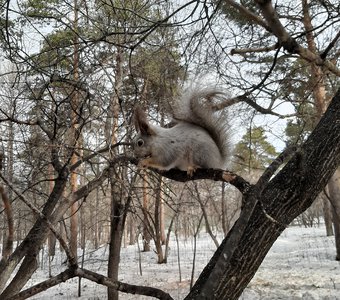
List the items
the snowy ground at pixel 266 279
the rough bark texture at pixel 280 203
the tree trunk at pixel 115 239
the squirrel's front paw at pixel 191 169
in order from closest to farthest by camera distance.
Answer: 1. the rough bark texture at pixel 280 203
2. the squirrel's front paw at pixel 191 169
3. the tree trunk at pixel 115 239
4. the snowy ground at pixel 266 279

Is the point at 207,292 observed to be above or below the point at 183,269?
above

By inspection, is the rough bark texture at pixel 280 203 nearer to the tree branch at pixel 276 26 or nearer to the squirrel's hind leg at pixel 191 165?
the tree branch at pixel 276 26

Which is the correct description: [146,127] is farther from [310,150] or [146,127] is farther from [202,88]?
[310,150]

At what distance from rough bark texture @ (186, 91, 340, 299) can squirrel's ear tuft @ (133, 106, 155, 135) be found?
94 cm

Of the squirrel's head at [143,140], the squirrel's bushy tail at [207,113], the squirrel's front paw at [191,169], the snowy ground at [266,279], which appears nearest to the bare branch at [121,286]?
the squirrel's front paw at [191,169]

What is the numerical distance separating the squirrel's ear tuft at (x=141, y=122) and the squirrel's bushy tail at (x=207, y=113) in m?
0.23

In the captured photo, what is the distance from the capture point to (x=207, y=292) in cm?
77

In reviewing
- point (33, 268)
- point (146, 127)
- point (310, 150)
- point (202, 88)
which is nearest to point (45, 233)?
point (33, 268)

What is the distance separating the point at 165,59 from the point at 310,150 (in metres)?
1.98

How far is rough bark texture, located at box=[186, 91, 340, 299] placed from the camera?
4.75ft

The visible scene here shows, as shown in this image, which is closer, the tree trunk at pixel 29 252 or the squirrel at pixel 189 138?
the squirrel at pixel 189 138

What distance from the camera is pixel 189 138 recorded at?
2322 millimetres

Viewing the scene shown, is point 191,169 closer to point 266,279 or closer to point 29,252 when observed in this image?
point 29,252

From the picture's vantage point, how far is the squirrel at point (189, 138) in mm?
2236
